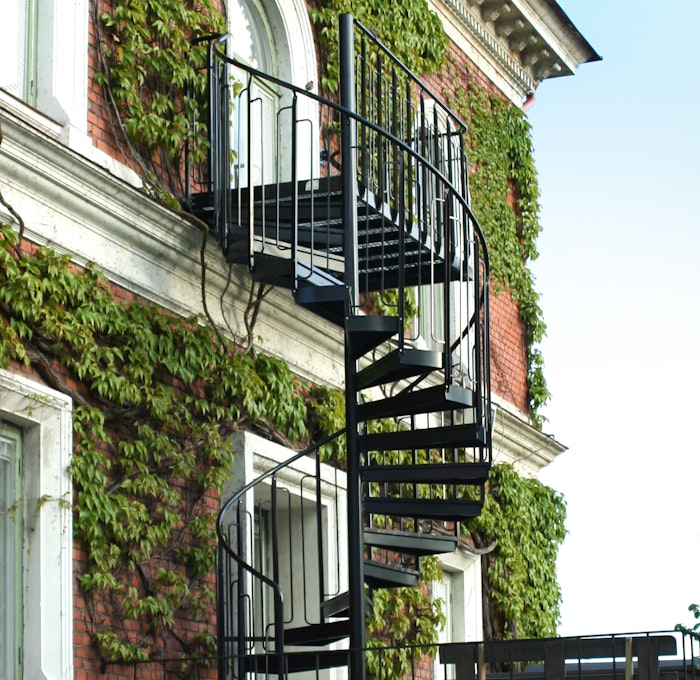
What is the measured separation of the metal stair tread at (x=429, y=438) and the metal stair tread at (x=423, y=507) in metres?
0.38

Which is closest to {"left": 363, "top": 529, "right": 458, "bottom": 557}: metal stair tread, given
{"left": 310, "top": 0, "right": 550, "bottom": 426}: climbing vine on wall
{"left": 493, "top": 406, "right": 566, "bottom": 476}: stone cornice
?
{"left": 493, "top": 406, "right": 566, "bottom": 476}: stone cornice

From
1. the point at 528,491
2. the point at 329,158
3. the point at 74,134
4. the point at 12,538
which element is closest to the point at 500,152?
the point at 528,491

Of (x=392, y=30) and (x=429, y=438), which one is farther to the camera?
(x=392, y=30)

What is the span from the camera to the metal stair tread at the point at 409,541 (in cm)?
1034

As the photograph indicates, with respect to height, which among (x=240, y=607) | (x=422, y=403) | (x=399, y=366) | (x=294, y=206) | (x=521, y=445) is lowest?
(x=240, y=607)

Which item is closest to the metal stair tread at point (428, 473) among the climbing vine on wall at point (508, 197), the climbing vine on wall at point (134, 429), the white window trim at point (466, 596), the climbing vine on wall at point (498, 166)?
the climbing vine on wall at point (134, 429)

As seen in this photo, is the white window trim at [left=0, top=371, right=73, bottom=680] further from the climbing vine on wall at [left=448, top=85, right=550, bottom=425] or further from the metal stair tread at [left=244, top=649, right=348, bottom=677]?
the climbing vine on wall at [left=448, top=85, right=550, bottom=425]

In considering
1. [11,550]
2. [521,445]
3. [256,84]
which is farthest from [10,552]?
[521,445]

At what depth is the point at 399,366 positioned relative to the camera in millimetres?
9648

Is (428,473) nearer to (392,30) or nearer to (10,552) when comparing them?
(10,552)

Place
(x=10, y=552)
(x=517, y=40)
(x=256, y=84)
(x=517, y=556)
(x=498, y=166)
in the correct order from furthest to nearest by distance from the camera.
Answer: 1. (x=517, y=40)
2. (x=498, y=166)
3. (x=517, y=556)
4. (x=256, y=84)
5. (x=10, y=552)

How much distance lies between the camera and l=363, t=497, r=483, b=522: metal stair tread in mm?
10352

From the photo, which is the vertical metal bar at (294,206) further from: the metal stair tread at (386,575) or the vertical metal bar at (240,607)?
the metal stair tread at (386,575)

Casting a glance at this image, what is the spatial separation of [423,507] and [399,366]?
1.26m
